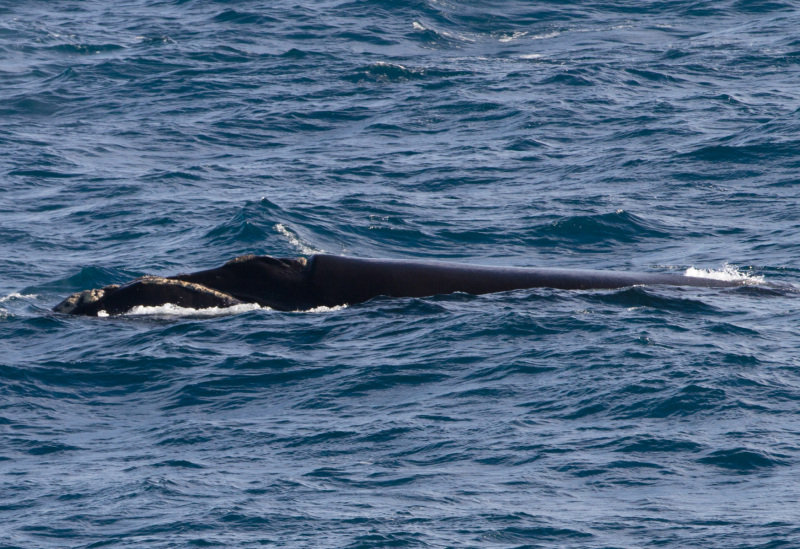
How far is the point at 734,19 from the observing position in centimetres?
4238

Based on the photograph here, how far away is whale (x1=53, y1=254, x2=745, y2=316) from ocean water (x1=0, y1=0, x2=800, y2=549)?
0.29 meters

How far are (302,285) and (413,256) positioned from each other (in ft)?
16.5

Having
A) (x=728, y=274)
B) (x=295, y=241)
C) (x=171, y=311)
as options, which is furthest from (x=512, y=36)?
(x=171, y=311)

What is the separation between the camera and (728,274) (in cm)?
1906

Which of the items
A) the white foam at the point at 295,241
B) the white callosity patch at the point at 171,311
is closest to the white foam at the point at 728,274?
the white foam at the point at 295,241

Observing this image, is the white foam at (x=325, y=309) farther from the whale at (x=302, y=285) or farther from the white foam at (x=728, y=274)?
the white foam at (x=728, y=274)

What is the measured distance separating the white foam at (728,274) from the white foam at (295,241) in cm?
679

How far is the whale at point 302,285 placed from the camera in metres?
16.9

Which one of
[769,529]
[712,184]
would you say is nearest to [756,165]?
[712,184]

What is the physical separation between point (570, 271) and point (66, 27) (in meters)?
35.2

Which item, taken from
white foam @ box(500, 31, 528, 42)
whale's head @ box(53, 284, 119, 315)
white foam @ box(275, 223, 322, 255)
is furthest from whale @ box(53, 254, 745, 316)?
white foam @ box(500, 31, 528, 42)

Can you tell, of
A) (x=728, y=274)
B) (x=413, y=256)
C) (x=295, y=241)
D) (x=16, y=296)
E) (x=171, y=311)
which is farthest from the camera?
(x=295, y=241)

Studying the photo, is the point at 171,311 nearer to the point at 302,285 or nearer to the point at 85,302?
the point at 85,302

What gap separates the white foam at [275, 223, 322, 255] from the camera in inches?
860
